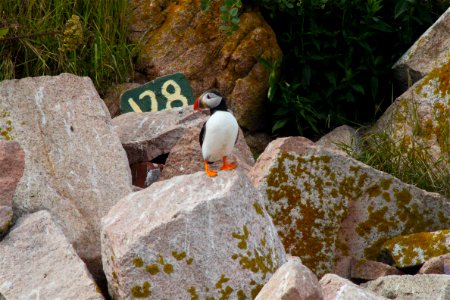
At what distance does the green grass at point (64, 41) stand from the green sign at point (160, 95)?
1.51 feet

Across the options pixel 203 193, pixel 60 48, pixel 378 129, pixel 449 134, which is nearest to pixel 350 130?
pixel 378 129

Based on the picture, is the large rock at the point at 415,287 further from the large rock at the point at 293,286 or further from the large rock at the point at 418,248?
the large rock at the point at 293,286

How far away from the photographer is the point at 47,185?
6.26 m

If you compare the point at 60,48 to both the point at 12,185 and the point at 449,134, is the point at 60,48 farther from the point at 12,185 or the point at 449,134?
the point at 449,134

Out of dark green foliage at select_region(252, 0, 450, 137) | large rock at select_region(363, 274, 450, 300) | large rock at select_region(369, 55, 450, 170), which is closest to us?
large rock at select_region(363, 274, 450, 300)

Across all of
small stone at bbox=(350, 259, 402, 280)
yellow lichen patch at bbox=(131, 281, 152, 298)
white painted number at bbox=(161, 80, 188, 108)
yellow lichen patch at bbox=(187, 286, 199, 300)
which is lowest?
small stone at bbox=(350, 259, 402, 280)

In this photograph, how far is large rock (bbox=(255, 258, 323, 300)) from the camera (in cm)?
431

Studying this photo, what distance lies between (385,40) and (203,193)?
12.2ft

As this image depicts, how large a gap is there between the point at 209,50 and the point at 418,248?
312cm

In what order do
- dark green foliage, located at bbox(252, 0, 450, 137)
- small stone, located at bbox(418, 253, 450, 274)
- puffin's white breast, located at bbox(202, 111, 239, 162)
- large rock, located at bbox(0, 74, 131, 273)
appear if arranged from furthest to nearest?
dark green foliage, located at bbox(252, 0, 450, 137) < large rock, located at bbox(0, 74, 131, 273) < puffin's white breast, located at bbox(202, 111, 239, 162) < small stone, located at bbox(418, 253, 450, 274)

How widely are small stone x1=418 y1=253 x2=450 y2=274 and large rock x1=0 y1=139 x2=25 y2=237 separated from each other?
2461 millimetres

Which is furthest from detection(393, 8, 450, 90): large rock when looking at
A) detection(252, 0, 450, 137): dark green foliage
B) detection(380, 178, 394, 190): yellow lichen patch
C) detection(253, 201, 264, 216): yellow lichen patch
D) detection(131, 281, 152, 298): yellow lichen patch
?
detection(131, 281, 152, 298): yellow lichen patch

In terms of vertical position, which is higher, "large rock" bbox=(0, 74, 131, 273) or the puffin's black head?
the puffin's black head

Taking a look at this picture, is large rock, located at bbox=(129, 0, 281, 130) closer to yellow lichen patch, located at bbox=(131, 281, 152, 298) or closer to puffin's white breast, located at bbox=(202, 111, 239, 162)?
puffin's white breast, located at bbox=(202, 111, 239, 162)
